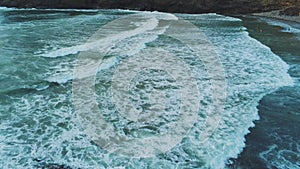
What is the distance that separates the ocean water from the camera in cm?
601

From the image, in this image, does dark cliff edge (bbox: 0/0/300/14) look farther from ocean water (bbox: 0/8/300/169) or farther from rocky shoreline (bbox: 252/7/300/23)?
ocean water (bbox: 0/8/300/169)

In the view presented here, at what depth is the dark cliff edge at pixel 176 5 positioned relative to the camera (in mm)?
40094

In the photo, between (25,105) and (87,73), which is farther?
(87,73)

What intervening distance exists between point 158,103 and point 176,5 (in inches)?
1393

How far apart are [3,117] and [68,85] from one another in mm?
2844

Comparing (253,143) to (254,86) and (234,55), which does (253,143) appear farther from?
(234,55)

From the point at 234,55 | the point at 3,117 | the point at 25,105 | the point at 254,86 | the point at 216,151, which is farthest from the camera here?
the point at 234,55

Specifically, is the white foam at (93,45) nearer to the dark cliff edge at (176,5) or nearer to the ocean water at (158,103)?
the ocean water at (158,103)

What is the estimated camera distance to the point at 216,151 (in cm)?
624

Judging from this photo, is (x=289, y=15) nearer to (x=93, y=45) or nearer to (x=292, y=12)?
(x=292, y=12)

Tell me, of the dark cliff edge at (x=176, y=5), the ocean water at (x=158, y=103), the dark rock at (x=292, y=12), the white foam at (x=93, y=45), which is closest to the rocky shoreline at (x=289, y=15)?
the dark rock at (x=292, y=12)

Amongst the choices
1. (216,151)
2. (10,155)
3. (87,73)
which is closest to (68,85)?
(87,73)

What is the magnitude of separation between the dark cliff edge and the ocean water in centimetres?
2486

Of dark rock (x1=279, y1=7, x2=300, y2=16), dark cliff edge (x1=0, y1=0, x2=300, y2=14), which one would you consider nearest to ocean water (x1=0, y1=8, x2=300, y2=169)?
dark rock (x1=279, y1=7, x2=300, y2=16)
